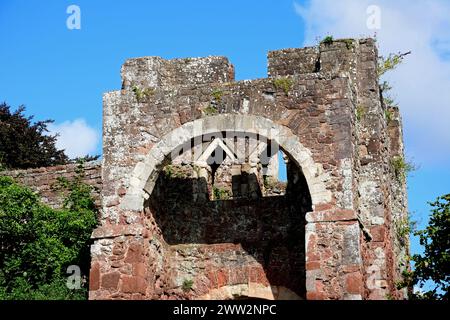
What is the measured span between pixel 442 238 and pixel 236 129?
349 centimetres

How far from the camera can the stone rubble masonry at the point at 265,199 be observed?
47.7 ft

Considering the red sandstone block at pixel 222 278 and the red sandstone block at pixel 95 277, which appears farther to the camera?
the red sandstone block at pixel 222 278

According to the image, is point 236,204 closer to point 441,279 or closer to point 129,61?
point 129,61

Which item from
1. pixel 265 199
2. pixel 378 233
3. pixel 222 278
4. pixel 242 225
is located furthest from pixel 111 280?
pixel 378 233

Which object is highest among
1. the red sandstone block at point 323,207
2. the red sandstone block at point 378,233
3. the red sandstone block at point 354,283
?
the red sandstone block at point 323,207

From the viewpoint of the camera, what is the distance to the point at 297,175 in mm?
16703

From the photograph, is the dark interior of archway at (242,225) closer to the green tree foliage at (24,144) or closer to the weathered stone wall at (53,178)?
the weathered stone wall at (53,178)

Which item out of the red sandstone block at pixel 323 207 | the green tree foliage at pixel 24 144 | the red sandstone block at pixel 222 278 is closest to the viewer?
the red sandstone block at pixel 323 207

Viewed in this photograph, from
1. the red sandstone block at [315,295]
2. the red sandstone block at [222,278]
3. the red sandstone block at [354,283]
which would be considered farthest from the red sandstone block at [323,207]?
the red sandstone block at [222,278]

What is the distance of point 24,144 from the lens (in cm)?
2330

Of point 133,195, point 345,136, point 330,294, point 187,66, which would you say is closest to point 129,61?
point 187,66

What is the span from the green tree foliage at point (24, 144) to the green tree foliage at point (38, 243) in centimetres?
501

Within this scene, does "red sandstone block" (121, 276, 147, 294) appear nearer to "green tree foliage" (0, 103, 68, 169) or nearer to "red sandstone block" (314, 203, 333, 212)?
"red sandstone block" (314, 203, 333, 212)

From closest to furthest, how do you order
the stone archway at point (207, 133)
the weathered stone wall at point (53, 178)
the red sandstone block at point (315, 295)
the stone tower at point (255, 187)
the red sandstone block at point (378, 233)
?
the red sandstone block at point (315, 295) < the stone tower at point (255, 187) < the stone archway at point (207, 133) < the red sandstone block at point (378, 233) < the weathered stone wall at point (53, 178)
